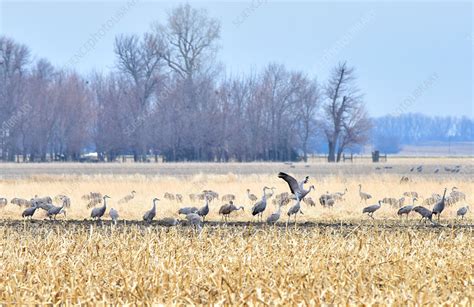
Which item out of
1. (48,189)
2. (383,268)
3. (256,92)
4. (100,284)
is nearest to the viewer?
(100,284)

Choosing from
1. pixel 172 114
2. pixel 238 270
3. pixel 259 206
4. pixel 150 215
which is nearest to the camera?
pixel 238 270

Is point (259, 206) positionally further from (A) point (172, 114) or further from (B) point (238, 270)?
(A) point (172, 114)

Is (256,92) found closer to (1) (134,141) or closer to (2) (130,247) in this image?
(1) (134,141)

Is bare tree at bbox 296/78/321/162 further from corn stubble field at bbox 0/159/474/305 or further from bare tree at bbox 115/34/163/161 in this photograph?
corn stubble field at bbox 0/159/474/305

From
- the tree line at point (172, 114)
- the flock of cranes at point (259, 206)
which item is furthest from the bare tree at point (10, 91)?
the flock of cranes at point (259, 206)

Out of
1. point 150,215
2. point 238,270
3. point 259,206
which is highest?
point 259,206

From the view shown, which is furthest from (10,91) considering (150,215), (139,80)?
(150,215)

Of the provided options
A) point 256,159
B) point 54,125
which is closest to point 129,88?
point 54,125

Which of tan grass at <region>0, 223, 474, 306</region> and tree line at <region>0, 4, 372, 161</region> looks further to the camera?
tree line at <region>0, 4, 372, 161</region>

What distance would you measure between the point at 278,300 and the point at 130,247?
13.4 feet

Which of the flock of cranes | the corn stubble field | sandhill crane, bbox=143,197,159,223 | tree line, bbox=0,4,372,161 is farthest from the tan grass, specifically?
tree line, bbox=0,4,372,161

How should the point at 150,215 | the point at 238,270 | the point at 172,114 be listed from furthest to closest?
1. the point at 172,114
2. the point at 150,215
3. the point at 238,270

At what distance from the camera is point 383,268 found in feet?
39.7

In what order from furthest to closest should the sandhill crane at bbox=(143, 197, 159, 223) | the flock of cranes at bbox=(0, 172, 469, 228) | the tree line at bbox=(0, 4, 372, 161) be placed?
1. the tree line at bbox=(0, 4, 372, 161)
2. the sandhill crane at bbox=(143, 197, 159, 223)
3. the flock of cranes at bbox=(0, 172, 469, 228)
